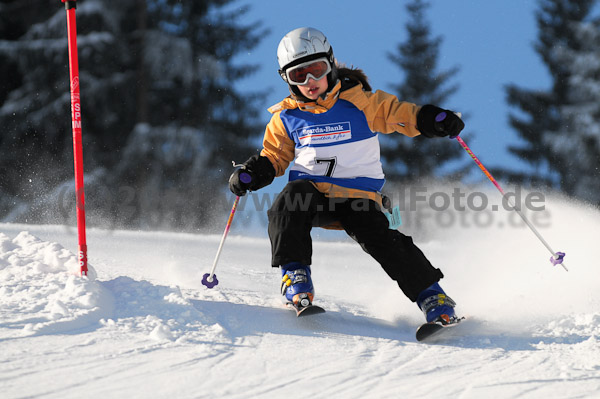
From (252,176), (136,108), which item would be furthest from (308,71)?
(136,108)

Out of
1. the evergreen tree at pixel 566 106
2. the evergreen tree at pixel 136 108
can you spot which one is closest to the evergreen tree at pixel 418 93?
the evergreen tree at pixel 566 106

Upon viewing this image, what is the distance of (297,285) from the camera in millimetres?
3184

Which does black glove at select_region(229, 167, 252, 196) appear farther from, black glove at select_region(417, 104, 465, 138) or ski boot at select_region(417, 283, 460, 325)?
ski boot at select_region(417, 283, 460, 325)

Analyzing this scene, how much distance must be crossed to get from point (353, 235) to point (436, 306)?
656mm

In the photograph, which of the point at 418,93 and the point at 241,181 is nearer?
the point at 241,181

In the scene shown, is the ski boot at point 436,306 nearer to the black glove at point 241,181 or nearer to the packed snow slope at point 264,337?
the packed snow slope at point 264,337

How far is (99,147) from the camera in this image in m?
16.2

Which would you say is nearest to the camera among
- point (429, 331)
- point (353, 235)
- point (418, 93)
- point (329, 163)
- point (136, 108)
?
point (429, 331)

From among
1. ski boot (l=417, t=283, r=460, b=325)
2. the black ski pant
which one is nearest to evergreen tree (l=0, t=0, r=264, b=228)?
the black ski pant

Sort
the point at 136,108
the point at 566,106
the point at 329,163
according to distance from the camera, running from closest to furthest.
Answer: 1. the point at 329,163
2. the point at 136,108
3. the point at 566,106

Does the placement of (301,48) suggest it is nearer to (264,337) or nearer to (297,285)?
(297,285)

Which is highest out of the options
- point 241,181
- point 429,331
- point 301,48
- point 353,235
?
point 301,48

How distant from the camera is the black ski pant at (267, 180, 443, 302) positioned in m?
3.27

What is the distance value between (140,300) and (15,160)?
15.2 meters
